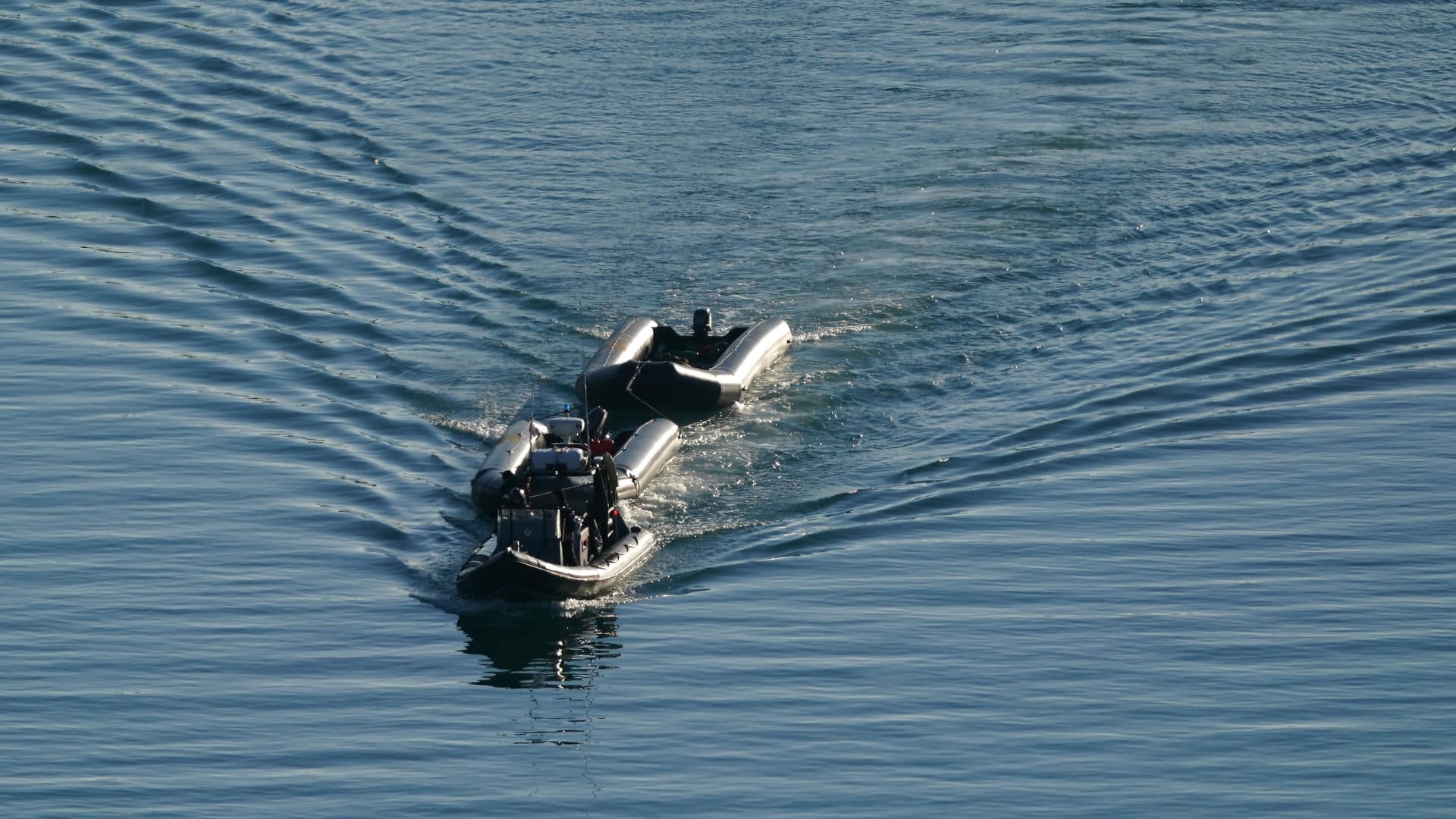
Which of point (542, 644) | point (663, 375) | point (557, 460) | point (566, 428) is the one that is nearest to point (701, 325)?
point (663, 375)

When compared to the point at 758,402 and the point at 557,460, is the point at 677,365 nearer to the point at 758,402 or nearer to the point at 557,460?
the point at 758,402

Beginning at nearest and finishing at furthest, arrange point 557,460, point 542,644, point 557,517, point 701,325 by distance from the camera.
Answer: point 542,644 < point 557,517 < point 557,460 < point 701,325

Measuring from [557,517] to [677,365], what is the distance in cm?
620

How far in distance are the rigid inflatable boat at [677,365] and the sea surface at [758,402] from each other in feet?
2.48

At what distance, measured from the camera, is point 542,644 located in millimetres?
27422

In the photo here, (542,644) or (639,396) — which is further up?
(639,396)

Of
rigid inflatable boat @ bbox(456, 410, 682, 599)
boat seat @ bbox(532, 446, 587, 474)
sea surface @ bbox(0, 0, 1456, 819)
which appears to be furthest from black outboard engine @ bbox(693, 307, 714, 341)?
boat seat @ bbox(532, 446, 587, 474)

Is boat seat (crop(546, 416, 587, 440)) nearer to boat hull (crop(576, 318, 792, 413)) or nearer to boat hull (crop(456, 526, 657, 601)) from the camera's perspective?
boat hull (crop(456, 526, 657, 601))

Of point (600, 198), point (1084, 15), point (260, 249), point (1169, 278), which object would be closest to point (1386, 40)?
point (1084, 15)

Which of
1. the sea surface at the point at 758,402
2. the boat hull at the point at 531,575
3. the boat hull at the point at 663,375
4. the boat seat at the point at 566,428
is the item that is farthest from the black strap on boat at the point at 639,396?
the boat hull at the point at 531,575

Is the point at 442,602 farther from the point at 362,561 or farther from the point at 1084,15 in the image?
the point at 1084,15

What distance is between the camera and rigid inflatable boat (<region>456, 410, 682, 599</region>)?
27047 mm

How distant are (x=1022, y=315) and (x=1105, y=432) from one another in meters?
4.90

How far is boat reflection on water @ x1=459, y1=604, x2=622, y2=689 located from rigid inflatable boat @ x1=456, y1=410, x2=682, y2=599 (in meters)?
0.39
